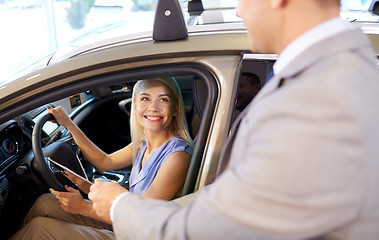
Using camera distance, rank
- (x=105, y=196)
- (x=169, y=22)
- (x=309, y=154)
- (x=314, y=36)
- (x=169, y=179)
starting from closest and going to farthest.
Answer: (x=309, y=154) → (x=314, y=36) → (x=105, y=196) → (x=169, y=22) → (x=169, y=179)

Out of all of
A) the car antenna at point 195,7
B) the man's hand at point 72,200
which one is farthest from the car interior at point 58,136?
the car antenna at point 195,7

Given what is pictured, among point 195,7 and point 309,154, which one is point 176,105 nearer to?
point 195,7

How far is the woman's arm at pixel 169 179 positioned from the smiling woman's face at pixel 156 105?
0.58ft

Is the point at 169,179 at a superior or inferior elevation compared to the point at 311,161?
inferior

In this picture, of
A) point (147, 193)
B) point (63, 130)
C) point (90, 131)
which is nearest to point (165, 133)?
point (147, 193)

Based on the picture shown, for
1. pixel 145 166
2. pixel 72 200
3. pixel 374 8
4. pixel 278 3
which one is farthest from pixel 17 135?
pixel 374 8

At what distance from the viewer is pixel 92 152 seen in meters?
1.96

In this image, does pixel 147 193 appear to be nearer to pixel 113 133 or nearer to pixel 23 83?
pixel 23 83

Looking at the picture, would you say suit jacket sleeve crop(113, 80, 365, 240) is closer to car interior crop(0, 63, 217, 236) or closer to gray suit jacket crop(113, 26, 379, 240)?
gray suit jacket crop(113, 26, 379, 240)

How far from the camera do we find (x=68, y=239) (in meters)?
1.57

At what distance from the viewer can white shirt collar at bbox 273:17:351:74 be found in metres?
0.67

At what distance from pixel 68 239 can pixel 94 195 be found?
694 millimetres

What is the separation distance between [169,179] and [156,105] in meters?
0.34

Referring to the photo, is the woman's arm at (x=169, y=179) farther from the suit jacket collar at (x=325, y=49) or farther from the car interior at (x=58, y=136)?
the suit jacket collar at (x=325, y=49)
